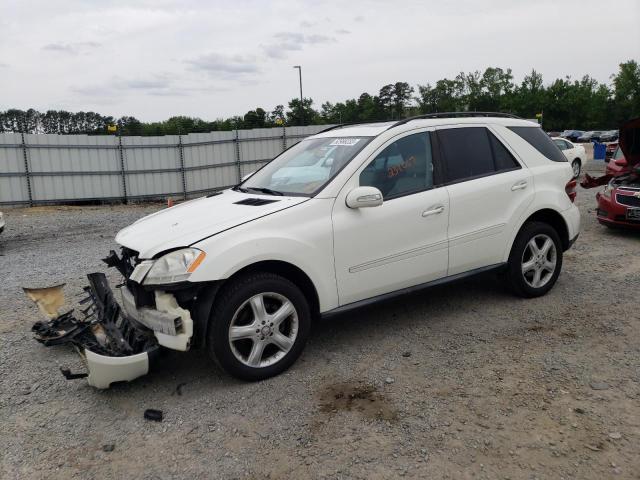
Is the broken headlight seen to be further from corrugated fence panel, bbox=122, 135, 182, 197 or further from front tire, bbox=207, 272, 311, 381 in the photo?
corrugated fence panel, bbox=122, 135, 182, 197

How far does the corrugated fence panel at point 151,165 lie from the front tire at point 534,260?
13.4 m

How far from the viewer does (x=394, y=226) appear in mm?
4156

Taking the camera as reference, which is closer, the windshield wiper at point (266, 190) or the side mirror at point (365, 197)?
the side mirror at point (365, 197)

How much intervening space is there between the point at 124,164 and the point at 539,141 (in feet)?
44.4

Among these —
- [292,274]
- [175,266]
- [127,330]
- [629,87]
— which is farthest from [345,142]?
[629,87]

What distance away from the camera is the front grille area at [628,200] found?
8.14m

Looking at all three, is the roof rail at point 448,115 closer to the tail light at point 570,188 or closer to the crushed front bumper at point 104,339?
the tail light at point 570,188

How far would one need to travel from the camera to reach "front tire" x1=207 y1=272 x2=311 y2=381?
3480 millimetres

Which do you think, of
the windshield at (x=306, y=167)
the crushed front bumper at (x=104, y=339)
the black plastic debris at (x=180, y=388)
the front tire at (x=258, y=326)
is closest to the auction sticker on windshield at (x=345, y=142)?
the windshield at (x=306, y=167)

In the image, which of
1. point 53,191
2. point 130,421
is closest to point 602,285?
point 130,421

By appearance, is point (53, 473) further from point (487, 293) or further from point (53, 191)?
point (53, 191)

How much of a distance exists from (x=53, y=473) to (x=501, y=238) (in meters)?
3.89

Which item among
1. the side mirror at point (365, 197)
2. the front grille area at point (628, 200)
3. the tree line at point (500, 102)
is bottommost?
the front grille area at point (628, 200)

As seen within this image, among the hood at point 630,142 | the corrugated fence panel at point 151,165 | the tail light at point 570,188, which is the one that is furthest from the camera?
the corrugated fence panel at point 151,165
